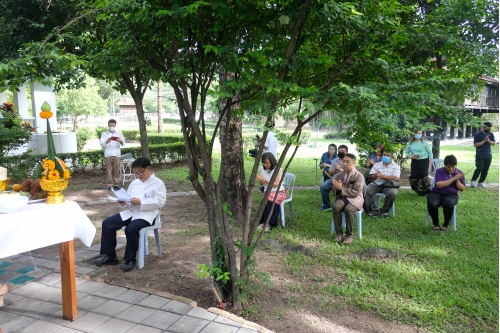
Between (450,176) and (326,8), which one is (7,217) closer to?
(326,8)

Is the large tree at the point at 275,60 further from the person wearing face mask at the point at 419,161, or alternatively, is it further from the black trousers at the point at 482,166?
the black trousers at the point at 482,166

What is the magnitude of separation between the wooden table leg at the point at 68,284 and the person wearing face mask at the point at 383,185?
5160mm

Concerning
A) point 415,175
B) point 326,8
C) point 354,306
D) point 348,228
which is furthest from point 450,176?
point 326,8

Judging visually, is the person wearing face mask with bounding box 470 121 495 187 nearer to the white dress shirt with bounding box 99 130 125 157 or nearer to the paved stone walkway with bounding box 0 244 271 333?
the paved stone walkway with bounding box 0 244 271 333

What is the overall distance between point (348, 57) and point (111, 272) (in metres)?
3.30

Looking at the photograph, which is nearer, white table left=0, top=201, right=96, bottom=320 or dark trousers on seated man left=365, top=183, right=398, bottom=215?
white table left=0, top=201, right=96, bottom=320

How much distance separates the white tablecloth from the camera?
2.76 m

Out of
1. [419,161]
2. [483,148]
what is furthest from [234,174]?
[483,148]

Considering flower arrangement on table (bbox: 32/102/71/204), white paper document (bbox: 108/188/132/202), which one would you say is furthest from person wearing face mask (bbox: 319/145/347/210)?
flower arrangement on table (bbox: 32/102/71/204)

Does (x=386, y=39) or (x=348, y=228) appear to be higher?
(x=386, y=39)

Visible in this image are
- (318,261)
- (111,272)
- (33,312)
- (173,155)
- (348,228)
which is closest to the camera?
(33,312)

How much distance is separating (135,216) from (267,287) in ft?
5.74

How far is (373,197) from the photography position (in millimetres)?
6977

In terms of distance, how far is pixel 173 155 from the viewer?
1402 cm
